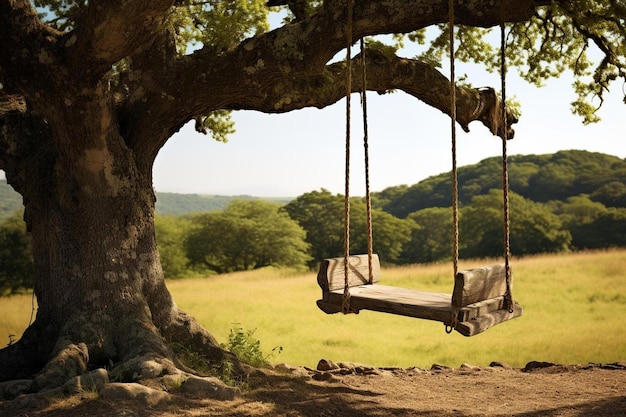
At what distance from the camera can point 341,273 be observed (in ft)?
22.0

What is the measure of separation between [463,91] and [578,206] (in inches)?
1493

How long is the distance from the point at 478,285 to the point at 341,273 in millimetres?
1566

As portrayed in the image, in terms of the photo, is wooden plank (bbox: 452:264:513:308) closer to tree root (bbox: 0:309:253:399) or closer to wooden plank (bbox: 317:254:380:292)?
wooden plank (bbox: 317:254:380:292)

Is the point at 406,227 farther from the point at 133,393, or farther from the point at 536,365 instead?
the point at 133,393

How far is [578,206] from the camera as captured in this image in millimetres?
43469

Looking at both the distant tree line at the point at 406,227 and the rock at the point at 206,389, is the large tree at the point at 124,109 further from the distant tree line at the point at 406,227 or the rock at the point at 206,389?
the distant tree line at the point at 406,227

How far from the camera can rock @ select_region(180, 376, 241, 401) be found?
20.0 feet

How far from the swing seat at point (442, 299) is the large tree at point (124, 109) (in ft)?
5.80

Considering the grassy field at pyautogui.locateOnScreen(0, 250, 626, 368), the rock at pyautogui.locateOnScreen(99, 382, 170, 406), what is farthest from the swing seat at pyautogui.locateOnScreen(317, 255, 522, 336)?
the grassy field at pyautogui.locateOnScreen(0, 250, 626, 368)

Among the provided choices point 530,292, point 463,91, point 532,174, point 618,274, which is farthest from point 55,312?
point 532,174

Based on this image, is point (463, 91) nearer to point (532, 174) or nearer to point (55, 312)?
point (55, 312)

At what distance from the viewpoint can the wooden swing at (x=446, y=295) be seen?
542 centimetres

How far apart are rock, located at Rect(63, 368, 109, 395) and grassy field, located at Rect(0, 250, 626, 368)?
7.85ft

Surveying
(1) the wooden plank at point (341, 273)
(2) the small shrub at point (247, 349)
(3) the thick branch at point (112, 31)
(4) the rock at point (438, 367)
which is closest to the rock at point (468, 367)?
(4) the rock at point (438, 367)
